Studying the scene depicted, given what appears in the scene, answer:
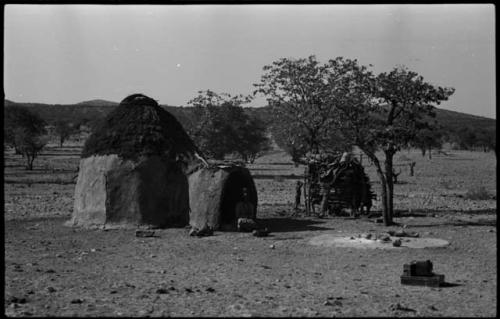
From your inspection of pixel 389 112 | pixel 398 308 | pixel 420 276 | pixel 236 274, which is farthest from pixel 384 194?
pixel 398 308

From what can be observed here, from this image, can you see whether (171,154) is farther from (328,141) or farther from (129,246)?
(328,141)

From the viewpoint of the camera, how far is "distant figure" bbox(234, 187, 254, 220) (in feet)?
55.9

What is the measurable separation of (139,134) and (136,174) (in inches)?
53.9

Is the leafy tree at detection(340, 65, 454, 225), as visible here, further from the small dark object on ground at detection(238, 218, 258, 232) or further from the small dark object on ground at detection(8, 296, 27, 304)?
the small dark object on ground at detection(8, 296, 27, 304)

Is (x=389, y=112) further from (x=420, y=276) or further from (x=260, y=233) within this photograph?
(x=420, y=276)

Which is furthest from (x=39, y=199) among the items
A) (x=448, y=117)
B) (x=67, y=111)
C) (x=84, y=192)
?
(x=448, y=117)

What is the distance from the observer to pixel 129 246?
14.4 metres

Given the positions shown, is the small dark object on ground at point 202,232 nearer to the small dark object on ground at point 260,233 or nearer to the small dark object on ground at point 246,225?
the small dark object on ground at point 246,225

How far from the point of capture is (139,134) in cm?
1823

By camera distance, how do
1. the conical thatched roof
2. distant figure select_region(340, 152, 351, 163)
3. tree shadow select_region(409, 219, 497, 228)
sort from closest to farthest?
tree shadow select_region(409, 219, 497, 228), the conical thatched roof, distant figure select_region(340, 152, 351, 163)

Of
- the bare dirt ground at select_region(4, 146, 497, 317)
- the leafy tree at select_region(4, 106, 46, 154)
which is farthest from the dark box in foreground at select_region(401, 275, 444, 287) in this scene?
the leafy tree at select_region(4, 106, 46, 154)

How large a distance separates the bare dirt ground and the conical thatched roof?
2340 millimetres

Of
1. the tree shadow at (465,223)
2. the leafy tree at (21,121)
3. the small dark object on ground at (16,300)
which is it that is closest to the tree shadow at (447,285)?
the small dark object on ground at (16,300)

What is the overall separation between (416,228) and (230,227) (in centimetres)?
484
